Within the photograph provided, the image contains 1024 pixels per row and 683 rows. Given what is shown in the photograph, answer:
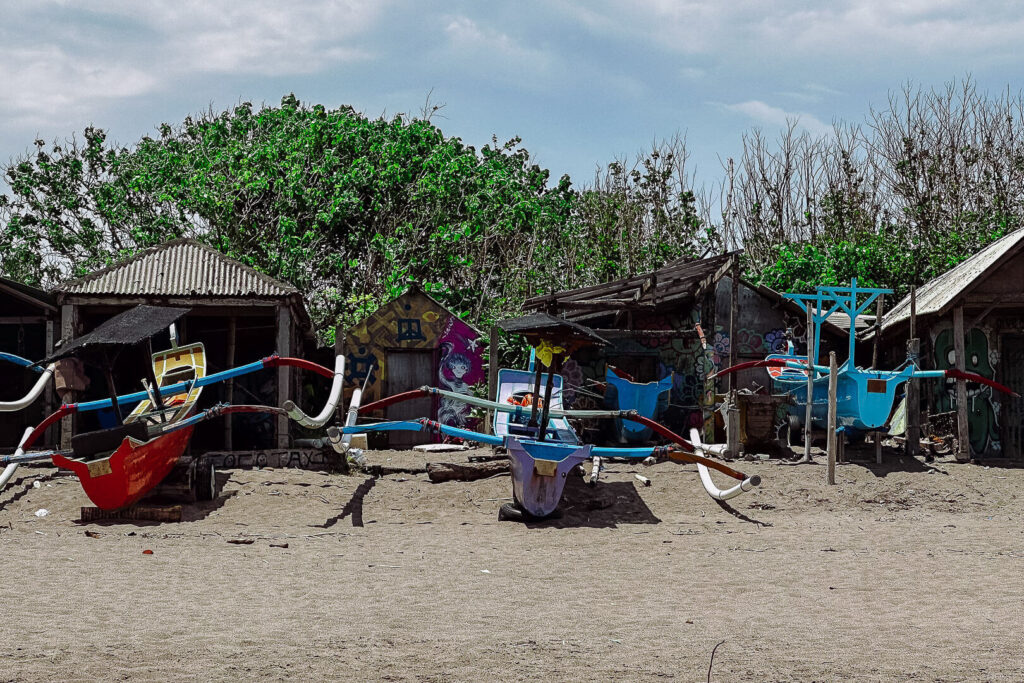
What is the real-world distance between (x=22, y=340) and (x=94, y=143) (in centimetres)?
1133

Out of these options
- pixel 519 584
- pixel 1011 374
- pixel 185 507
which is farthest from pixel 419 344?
pixel 519 584

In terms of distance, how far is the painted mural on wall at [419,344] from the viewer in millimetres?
18953

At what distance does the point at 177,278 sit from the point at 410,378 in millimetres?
5053

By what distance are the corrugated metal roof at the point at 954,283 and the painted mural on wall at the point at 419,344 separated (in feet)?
25.5

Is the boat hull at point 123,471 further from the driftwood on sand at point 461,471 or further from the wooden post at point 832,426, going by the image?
the wooden post at point 832,426

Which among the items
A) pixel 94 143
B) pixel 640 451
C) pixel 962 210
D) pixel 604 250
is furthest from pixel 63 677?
pixel 962 210

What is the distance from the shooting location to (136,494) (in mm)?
11094

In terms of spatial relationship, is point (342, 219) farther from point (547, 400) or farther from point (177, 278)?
point (547, 400)

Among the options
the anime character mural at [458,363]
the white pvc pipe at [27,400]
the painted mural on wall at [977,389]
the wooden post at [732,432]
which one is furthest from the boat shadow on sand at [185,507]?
the painted mural on wall at [977,389]

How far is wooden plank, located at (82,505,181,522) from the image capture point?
11070 millimetres

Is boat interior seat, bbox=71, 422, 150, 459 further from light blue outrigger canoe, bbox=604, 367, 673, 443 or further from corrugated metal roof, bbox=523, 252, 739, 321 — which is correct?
light blue outrigger canoe, bbox=604, 367, 673, 443

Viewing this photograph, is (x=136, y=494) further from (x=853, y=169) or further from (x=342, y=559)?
(x=853, y=169)

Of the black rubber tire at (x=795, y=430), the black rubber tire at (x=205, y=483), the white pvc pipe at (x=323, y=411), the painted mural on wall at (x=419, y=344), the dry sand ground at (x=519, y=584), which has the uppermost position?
the painted mural on wall at (x=419, y=344)

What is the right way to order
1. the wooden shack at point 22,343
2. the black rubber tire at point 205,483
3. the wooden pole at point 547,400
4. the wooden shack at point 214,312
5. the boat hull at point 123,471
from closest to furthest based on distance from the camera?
the boat hull at point 123,471
the wooden pole at point 547,400
the black rubber tire at point 205,483
the wooden shack at point 214,312
the wooden shack at point 22,343
